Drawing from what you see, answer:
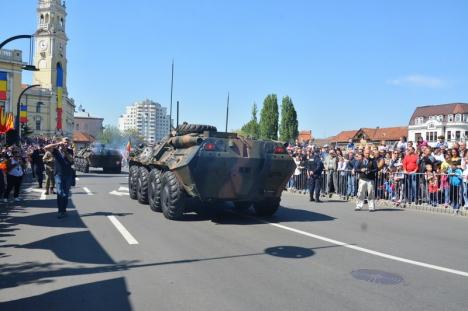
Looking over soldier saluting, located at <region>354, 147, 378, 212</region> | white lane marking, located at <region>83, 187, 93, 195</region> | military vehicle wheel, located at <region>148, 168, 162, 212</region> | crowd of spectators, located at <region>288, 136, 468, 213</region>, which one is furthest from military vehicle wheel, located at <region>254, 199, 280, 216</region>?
white lane marking, located at <region>83, 187, 93, 195</region>

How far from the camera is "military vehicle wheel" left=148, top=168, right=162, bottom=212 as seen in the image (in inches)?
468

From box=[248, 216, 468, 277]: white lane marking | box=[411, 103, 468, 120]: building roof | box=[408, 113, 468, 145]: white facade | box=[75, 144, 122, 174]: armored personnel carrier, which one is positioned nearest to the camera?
box=[248, 216, 468, 277]: white lane marking

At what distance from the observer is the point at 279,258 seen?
7.09 m

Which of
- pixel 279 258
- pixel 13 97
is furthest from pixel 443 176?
pixel 13 97

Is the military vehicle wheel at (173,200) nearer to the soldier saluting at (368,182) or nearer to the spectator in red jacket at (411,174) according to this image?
the soldier saluting at (368,182)

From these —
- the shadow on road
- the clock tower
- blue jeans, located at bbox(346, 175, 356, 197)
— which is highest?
the clock tower

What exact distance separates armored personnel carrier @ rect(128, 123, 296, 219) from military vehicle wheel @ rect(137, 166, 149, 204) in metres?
1.84

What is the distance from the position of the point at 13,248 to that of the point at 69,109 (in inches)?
4890

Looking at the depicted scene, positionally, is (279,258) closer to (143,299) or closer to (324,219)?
(143,299)

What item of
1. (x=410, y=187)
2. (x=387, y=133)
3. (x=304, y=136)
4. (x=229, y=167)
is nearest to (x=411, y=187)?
(x=410, y=187)

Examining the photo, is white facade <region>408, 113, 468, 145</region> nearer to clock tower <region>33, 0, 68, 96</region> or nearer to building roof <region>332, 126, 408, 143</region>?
building roof <region>332, 126, 408, 143</region>

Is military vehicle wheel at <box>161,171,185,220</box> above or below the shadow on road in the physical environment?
above

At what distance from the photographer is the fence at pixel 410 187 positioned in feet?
43.9

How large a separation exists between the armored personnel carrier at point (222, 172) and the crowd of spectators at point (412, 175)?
13.8ft
